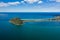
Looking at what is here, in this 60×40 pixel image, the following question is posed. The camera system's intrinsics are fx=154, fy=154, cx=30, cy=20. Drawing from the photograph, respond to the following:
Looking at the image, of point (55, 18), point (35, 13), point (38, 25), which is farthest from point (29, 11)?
point (55, 18)

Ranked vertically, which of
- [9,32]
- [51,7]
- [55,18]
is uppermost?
[51,7]

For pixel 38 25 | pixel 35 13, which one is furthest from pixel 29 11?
pixel 38 25

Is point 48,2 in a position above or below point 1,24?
above

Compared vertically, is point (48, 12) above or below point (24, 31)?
above

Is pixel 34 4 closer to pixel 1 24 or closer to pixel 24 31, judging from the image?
pixel 24 31

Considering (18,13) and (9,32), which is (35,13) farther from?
(9,32)

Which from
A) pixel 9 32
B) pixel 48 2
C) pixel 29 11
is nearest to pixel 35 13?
pixel 29 11
